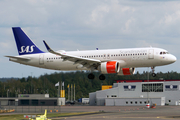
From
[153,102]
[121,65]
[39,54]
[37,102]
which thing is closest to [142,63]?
[121,65]

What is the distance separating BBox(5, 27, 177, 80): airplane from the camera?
58.7 metres

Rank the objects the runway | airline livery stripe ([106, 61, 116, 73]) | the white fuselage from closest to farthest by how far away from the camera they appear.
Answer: the white fuselage
airline livery stripe ([106, 61, 116, 73])
the runway

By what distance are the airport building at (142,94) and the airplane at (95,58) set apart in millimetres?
66088

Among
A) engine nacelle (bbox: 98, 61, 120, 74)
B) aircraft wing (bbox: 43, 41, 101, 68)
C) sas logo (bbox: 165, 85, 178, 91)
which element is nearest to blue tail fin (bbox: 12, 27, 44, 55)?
aircraft wing (bbox: 43, 41, 101, 68)

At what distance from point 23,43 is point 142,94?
76.1m

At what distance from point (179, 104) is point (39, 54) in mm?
81063

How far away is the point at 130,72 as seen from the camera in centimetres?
6519

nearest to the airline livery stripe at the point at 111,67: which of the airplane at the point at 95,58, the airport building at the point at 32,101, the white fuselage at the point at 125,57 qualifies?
the airplane at the point at 95,58

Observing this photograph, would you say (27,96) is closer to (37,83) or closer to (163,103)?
(37,83)

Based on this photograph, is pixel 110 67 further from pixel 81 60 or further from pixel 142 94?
pixel 142 94

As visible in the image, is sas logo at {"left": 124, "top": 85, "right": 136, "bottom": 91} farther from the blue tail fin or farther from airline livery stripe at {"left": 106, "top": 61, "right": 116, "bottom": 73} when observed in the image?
airline livery stripe at {"left": 106, "top": 61, "right": 116, "bottom": 73}

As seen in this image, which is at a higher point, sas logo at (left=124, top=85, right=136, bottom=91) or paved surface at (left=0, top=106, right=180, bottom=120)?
sas logo at (left=124, top=85, right=136, bottom=91)

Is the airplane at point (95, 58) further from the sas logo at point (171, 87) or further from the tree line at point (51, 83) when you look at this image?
the sas logo at point (171, 87)

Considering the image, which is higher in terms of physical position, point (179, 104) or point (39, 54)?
point (39, 54)
